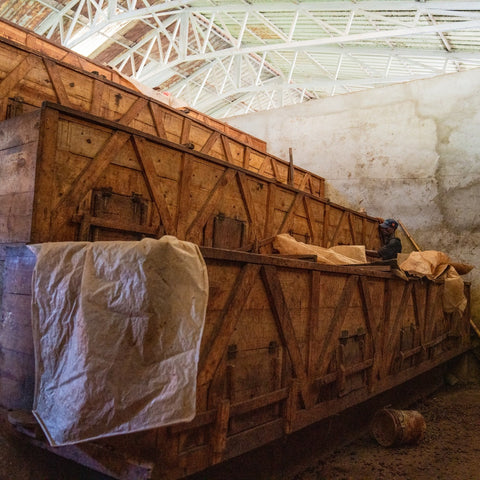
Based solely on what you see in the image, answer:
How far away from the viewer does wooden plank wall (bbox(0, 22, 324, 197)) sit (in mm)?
5035

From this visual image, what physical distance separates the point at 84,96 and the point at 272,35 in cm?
1264

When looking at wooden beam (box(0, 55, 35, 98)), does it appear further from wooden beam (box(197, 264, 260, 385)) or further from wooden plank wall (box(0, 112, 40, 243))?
wooden beam (box(197, 264, 260, 385))

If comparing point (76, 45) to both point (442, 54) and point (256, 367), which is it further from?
point (256, 367)

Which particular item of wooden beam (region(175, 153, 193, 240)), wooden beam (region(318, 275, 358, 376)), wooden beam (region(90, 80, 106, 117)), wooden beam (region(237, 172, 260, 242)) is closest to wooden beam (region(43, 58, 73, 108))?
wooden beam (region(90, 80, 106, 117))

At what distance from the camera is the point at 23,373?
3.17 meters

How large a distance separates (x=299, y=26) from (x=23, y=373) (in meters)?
15.1

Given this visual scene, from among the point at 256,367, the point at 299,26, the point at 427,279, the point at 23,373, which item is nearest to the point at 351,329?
the point at 256,367

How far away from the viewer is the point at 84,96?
5805 mm

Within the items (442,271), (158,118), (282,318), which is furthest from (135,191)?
(442,271)

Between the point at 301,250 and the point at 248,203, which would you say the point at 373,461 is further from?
the point at 248,203

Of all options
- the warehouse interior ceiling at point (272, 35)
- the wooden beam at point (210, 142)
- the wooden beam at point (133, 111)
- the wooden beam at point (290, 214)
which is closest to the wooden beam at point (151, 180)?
the wooden beam at point (133, 111)

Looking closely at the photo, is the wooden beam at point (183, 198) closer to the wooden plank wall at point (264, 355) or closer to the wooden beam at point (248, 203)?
the wooden beam at point (248, 203)

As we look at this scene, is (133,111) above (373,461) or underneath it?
above

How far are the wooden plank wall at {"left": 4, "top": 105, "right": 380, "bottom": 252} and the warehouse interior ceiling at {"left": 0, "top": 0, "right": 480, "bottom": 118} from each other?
555cm
